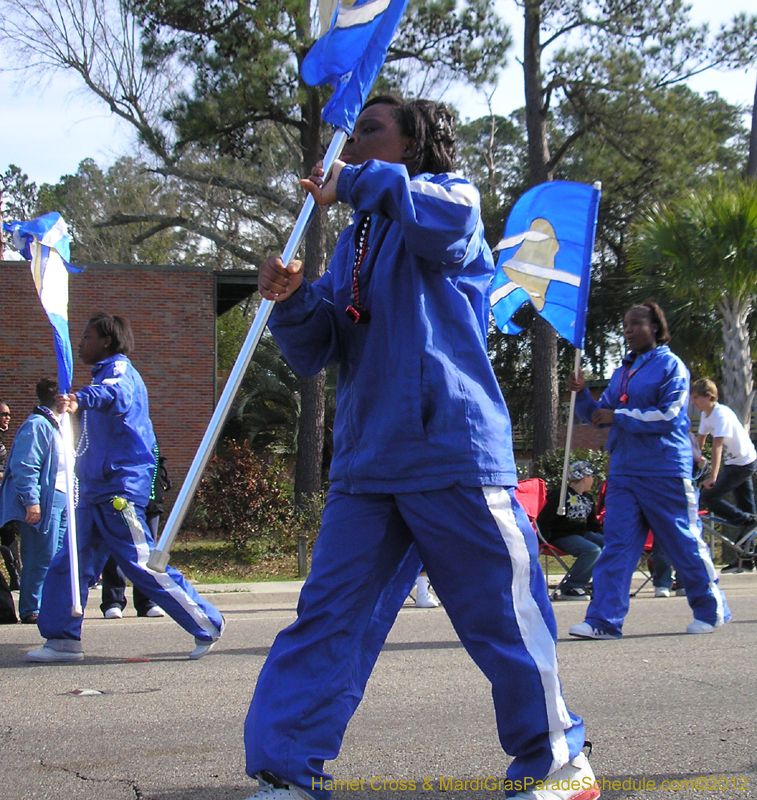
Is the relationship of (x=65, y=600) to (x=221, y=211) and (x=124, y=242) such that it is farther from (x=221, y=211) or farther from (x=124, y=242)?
(x=124, y=242)

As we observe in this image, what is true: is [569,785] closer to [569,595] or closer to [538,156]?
[569,595]

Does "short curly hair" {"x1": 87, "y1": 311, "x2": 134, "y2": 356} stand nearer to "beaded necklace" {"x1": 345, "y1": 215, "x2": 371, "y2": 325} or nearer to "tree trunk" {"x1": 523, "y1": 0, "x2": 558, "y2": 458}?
"beaded necklace" {"x1": 345, "y1": 215, "x2": 371, "y2": 325}

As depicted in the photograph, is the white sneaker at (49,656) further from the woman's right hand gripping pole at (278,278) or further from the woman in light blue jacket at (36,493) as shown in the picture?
the woman's right hand gripping pole at (278,278)

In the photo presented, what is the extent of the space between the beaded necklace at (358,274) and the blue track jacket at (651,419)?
3641mm

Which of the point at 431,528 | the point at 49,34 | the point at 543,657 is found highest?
the point at 49,34

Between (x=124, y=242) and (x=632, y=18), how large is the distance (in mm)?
19658

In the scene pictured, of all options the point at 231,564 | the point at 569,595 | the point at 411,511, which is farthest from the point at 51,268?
the point at 231,564

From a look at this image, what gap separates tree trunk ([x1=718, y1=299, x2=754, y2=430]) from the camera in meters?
15.8

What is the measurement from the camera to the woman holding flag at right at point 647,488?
624cm

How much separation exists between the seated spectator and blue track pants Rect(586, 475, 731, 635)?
270cm

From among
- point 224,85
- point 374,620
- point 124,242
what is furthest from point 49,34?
point 374,620

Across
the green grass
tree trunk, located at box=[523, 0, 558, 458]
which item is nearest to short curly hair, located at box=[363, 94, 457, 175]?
the green grass

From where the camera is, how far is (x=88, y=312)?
1783 centimetres

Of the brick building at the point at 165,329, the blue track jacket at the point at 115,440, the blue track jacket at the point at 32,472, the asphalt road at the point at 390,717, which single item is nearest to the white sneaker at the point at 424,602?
the asphalt road at the point at 390,717
